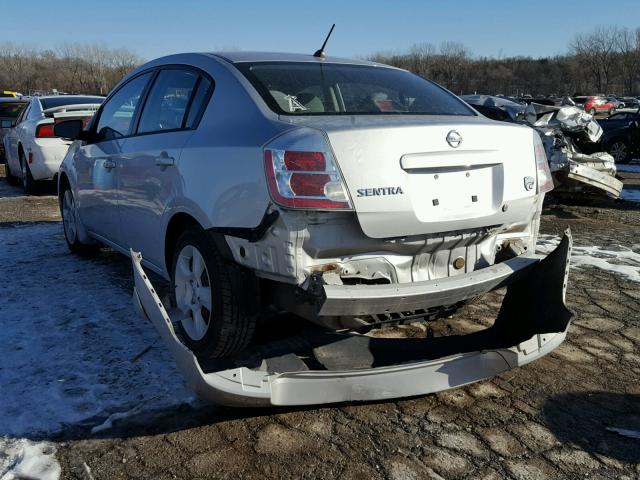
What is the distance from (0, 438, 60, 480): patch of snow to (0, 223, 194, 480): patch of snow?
0.01m

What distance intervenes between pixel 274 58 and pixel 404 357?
1.91 m

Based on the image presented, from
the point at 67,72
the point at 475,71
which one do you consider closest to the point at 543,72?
the point at 475,71

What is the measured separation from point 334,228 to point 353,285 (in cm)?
26

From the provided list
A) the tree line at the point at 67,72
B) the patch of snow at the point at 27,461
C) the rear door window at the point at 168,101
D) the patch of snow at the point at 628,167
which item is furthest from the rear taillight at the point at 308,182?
the tree line at the point at 67,72

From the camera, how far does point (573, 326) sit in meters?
4.20

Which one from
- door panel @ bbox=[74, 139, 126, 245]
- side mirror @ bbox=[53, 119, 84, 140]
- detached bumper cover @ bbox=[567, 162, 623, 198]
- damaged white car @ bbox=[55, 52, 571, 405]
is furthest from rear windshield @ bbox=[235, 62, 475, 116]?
detached bumper cover @ bbox=[567, 162, 623, 198]

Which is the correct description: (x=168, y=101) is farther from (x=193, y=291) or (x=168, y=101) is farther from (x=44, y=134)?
(x=44, y=134)

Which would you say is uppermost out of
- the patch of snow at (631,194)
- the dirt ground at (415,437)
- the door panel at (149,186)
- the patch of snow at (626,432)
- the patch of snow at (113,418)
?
the door panel at (149,186)

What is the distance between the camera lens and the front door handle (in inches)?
136

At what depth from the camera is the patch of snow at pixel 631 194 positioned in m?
10.1

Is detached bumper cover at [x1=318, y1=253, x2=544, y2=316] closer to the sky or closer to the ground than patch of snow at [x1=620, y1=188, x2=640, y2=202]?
closer to the sky

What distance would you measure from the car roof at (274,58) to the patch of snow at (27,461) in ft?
7.20

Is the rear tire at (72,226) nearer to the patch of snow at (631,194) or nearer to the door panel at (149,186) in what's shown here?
the door panel at (149,186)

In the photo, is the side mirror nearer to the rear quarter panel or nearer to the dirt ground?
the rear quarter panel
